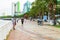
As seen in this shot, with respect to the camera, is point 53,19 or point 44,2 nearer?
point 53,19

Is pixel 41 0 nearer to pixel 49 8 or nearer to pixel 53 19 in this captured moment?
pixel 49 8

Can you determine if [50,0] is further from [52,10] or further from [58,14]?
[58,14]

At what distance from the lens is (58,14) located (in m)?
70.5

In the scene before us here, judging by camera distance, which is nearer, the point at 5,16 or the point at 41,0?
the point at 41,0

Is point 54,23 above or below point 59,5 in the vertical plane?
below

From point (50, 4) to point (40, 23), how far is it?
404cm

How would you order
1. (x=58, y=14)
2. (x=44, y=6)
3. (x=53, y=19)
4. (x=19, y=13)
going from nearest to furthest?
1. (x=53, y=19)
2. (x=44, y=6)
3. (x=58, y=14)
4. (x=19, y=13)

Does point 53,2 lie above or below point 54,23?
above

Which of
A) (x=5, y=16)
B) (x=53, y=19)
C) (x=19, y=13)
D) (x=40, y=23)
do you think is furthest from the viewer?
(x=5, y=16)

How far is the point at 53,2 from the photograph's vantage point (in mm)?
42188

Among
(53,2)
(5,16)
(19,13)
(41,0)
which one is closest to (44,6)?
(41,0)

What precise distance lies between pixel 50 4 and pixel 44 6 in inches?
165

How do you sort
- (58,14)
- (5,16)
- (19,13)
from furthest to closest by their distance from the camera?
1. (5,16)
2. (19,13)
3. (58,14)

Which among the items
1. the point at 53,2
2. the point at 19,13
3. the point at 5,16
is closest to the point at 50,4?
the point at 53,2
